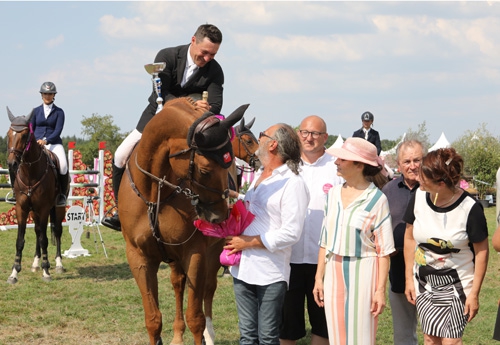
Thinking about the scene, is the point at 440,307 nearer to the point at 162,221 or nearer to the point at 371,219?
the point at 371,219

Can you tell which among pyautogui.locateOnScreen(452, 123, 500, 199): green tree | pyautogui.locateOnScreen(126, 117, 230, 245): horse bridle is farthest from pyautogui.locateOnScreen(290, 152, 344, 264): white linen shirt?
pyautogui.locateOnScreen(452, 123, 500, 199): green tree

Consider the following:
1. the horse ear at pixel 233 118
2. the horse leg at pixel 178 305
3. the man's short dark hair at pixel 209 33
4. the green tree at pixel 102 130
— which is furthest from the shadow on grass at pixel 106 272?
the green tree at pixel 102 130

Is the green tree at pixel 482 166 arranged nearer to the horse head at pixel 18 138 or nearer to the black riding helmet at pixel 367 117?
the black riding helmet at pixel 367 117

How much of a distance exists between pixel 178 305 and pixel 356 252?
2.67 meters

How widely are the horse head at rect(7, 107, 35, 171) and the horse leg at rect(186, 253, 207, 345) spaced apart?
581cm

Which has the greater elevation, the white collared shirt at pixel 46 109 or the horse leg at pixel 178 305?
the white collared shirt at pixel 46 109

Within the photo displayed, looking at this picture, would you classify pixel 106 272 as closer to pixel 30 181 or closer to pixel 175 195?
pixel 30 181

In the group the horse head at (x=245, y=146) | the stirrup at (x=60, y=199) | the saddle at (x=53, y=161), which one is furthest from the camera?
the stirrup at (x=60, y=199)

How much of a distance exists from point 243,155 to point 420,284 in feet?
21.1

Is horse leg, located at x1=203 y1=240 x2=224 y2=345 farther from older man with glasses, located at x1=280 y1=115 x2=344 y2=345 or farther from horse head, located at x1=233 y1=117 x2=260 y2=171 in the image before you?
horse head, located at x1=233 y1=117 x2=260 y2=171

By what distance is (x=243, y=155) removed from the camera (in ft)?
34.4

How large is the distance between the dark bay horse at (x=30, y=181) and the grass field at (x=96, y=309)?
46 cm

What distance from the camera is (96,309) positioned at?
8.27 meters

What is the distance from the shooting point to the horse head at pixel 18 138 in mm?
10047
